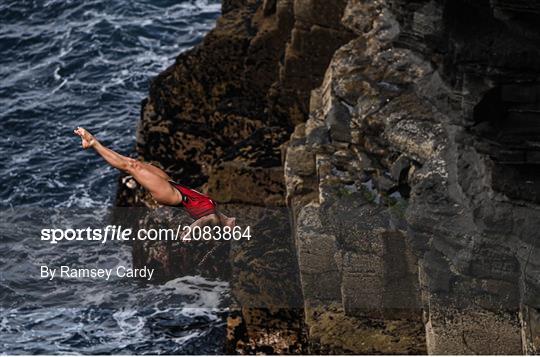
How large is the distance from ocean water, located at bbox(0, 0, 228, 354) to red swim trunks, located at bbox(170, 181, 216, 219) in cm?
1073

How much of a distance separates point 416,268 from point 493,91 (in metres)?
6.34

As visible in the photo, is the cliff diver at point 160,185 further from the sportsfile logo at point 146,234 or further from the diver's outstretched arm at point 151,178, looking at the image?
the sportsfile logo at point 146,234

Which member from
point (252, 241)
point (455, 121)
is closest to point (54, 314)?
point (252, 241)

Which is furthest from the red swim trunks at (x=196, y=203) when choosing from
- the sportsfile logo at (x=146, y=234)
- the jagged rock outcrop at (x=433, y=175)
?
the sportsfile logo at (x=146, y=234)

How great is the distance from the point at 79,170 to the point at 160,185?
29749 millimetres

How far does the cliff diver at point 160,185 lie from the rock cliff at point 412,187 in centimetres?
230

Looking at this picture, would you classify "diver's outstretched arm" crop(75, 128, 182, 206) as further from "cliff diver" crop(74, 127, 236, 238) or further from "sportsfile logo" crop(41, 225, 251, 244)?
"sportsfile logo" crop(41, 225, 251, 244)

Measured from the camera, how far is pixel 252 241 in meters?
41.5

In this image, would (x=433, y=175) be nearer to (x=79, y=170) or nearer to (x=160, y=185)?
(x=160, y=185)

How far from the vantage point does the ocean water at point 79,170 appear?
48.2 meters

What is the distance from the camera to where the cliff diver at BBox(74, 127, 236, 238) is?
3098 cm

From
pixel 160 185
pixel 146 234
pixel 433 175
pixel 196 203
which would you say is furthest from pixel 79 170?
pixel 433 175

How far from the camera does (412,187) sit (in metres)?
30.9

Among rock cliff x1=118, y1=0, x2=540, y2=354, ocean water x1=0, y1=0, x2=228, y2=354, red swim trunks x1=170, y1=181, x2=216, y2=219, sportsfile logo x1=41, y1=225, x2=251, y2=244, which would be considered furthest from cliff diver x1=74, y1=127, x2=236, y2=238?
ocean water x1=0, y1=0, x2=228, y2=354
